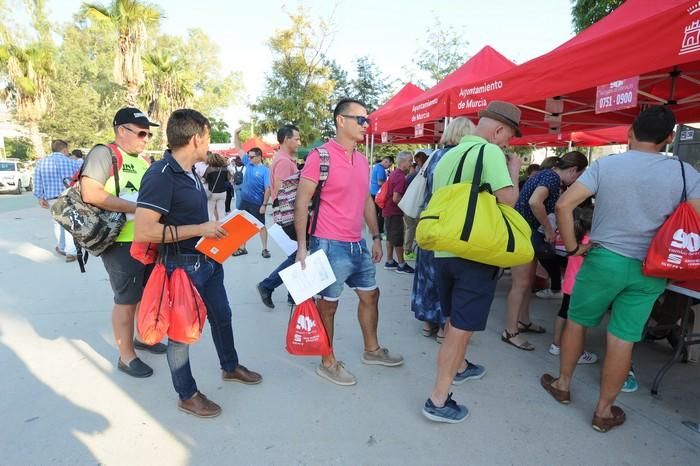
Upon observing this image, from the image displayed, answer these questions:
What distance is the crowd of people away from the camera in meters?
2.29

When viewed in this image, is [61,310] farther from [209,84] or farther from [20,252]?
[209,84]

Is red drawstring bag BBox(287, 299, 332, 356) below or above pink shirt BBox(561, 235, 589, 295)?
below

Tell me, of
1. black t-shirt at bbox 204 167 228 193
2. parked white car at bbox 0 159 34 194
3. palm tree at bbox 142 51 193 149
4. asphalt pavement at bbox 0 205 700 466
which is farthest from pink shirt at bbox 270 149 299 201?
palm tree at bbox 142 51 193 149

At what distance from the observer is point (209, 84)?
132ft

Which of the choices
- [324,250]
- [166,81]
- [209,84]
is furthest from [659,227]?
[209,84]

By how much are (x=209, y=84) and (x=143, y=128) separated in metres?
41.2

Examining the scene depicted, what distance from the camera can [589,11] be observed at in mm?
9945

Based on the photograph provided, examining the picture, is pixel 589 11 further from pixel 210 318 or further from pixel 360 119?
pixel 210 318

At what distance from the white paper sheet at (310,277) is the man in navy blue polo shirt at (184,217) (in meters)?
0.46

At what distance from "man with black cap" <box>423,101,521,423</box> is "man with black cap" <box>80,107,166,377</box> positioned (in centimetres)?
202

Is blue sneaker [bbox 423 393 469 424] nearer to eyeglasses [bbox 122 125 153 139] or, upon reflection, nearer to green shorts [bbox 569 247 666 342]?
green shorts [bbox 569 247 666 342]

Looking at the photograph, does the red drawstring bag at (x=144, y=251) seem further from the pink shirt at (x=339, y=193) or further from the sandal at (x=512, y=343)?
the sandal at (x=512, y=343)

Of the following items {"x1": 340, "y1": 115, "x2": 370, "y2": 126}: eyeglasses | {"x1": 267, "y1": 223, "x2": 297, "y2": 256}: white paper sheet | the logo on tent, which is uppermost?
the logo on tent

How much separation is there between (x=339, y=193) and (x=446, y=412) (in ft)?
4.87
